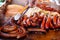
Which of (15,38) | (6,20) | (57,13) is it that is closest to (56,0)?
(57,13)

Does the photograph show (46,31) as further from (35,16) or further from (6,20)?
(6,20)

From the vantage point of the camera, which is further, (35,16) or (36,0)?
(36,0)

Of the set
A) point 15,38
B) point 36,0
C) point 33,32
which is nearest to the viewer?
point 15,38

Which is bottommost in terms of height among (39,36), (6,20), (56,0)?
(39,36)

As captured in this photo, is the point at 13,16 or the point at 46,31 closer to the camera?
the point at 46,31

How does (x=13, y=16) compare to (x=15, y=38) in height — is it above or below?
above

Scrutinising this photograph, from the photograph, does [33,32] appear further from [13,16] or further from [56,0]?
[56,0]

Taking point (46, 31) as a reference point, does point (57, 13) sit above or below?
above

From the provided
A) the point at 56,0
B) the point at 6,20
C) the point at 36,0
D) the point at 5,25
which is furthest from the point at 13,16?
the point at 56,0

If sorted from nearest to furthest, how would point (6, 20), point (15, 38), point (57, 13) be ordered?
1. point (15, 38)
2. point (6, 20)
3. point (57, 13)
